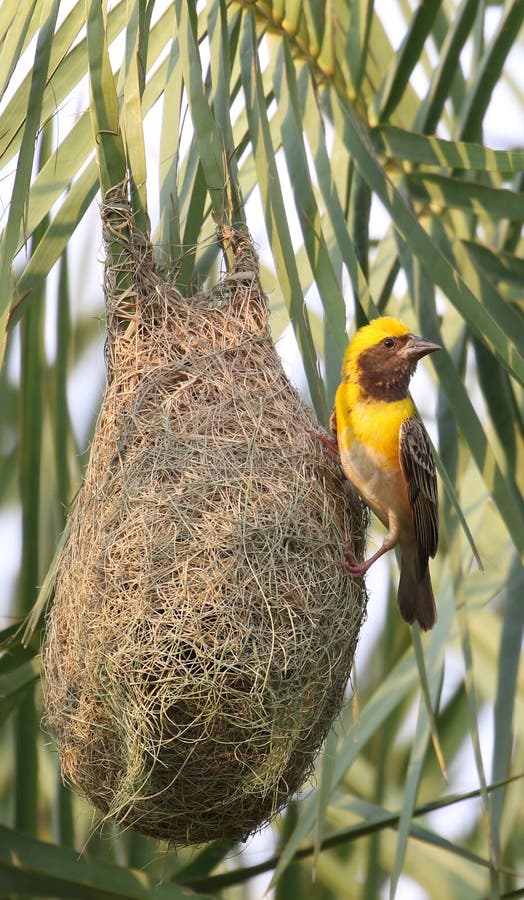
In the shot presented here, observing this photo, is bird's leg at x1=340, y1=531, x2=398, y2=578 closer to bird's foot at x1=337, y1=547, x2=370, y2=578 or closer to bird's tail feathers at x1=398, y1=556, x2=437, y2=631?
bird's foot at x1=337, y1=547, x2=370, y2=578

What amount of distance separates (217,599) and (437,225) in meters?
1.40

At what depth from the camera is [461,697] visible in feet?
13.4

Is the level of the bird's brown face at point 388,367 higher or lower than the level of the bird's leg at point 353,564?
higher

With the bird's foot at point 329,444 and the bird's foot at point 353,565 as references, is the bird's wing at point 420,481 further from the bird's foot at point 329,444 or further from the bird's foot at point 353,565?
the bird's foot at point 353,565

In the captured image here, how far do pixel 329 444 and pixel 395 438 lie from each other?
0.41 metres

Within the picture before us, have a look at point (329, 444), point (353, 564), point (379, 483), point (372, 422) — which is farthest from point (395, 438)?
point (353, 564)

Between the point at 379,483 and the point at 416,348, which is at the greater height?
the point at 416,348

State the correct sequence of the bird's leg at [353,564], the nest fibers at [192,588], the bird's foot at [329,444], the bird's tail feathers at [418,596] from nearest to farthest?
the nest fibers at [192,588]
the bird's leg at [353,564]
the bird's foot at [329,444]
the bird's tail feathers at [418,596]

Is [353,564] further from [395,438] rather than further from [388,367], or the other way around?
[388,367]

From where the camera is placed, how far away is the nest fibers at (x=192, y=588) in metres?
2.30

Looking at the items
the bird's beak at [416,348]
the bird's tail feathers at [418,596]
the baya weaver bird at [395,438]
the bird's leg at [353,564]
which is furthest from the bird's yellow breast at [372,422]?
the bird's leg at [353,564]

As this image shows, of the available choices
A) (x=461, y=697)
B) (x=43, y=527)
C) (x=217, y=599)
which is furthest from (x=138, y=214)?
(x=461, y=697)

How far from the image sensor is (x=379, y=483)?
3.14m

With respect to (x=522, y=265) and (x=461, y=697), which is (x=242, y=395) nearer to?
(x=522, y=265)
